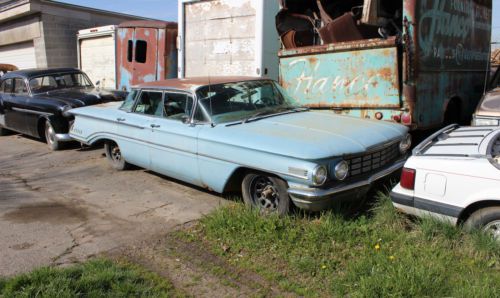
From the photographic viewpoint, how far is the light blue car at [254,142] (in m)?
4.16

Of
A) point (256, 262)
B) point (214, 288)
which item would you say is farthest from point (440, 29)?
point (214, 288)

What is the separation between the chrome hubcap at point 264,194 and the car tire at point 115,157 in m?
2.88

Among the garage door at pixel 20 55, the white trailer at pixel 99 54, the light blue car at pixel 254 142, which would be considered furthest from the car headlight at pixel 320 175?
the garage door at pixel 20 55

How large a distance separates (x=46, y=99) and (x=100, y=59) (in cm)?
540

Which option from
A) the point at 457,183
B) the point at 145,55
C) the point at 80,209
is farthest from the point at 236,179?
the point at 145,55

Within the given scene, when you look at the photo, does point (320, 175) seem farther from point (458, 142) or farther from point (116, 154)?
point (116, 154)

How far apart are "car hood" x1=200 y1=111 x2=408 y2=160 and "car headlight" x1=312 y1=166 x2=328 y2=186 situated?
0.35ft

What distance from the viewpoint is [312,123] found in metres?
4.93

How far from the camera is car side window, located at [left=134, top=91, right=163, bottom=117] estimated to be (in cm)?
588

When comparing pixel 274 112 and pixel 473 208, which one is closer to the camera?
pixel 473 208

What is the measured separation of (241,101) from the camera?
5461mm

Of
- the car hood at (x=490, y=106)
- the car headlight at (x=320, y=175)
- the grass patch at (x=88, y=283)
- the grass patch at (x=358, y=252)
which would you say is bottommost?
the grass patch at (x=88, y=283)

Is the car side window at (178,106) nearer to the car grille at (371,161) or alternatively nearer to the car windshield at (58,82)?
the car grille at (371,161)

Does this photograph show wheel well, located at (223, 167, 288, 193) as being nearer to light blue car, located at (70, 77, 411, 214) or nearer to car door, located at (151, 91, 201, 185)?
light blue car, located at (70, 77, 411, 214)
